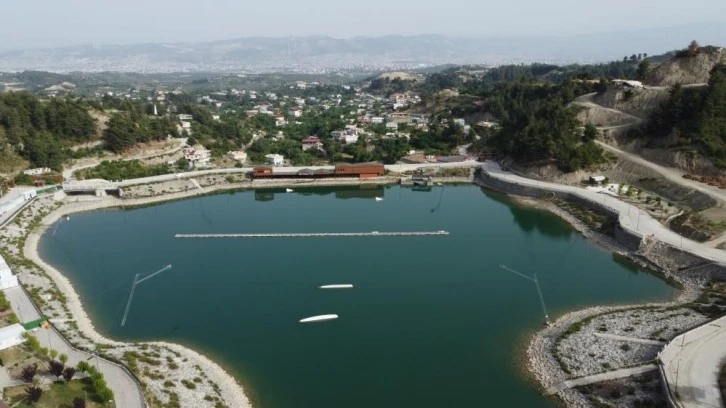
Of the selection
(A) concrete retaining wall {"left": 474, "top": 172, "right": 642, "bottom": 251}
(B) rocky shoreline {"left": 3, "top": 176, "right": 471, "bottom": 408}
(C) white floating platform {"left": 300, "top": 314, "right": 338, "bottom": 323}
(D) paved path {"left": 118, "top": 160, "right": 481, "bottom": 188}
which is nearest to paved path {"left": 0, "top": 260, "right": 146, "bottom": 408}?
(B) rocky shoreline {"left": 3, "top": 176, "right": 471, "bottom": 408}

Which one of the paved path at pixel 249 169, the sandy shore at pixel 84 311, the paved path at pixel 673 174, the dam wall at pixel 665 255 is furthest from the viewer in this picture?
the paved path at pixel 249 169

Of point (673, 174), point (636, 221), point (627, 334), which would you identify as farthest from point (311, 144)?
point (627, 334)

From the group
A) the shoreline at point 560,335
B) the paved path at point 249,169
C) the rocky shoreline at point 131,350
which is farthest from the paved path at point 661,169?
the rocky shoreline at point 131,350

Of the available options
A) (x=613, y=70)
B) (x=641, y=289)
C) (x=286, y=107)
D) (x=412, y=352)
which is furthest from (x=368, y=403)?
(x=613, y=70)

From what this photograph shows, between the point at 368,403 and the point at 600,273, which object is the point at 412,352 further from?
the point at 600,273

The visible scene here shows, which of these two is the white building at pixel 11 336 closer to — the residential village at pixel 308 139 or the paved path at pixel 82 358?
the paved path at pixel 82 358

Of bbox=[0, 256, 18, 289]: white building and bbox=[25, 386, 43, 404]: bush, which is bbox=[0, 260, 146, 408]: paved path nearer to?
bbox=[0, 256, 18, 289]: white building
